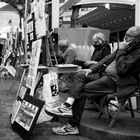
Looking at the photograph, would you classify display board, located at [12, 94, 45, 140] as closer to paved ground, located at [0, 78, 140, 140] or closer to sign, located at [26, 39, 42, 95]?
paved ground, located at [0, 78, 140, 140]

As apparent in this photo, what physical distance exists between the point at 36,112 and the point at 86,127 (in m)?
0.85

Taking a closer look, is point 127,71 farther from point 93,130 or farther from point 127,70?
point 93,130

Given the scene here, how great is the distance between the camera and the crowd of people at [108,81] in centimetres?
465

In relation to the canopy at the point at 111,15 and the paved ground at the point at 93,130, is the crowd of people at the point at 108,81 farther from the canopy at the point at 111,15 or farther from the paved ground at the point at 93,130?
the canopy at the point at 111,15

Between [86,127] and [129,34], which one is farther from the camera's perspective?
[86,127]

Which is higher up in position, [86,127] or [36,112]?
[36,112]

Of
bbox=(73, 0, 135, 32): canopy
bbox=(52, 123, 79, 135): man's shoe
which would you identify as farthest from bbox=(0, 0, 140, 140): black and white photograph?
bbox=(73, 0, 135, 32): canopy

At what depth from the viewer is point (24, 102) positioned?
5043 mm

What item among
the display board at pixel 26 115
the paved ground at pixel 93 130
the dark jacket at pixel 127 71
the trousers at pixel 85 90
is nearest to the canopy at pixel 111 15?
the paved ground at pixel 93 130

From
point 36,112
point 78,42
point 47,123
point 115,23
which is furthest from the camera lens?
point 115,23

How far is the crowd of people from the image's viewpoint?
4651 mm

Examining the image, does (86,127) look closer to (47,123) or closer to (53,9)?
(47,123)

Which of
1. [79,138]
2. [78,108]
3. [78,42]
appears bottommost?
[79,138]

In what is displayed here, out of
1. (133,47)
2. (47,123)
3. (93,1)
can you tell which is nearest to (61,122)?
(47,123)
